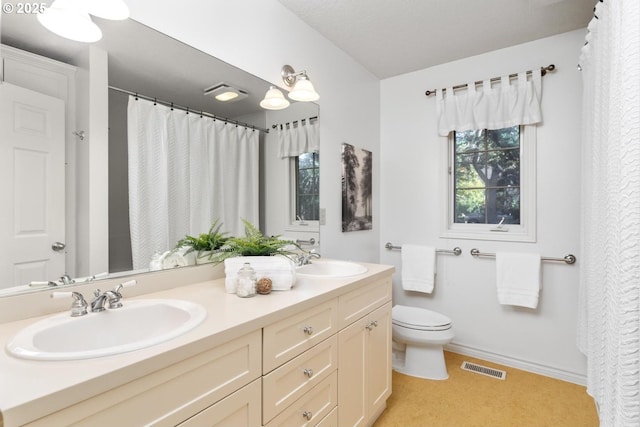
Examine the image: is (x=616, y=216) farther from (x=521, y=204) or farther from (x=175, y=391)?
(x=175, y=391)

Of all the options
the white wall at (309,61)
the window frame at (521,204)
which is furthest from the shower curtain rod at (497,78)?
the white wall at (309,61)

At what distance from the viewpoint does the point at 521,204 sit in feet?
7.82

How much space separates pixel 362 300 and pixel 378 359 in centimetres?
38

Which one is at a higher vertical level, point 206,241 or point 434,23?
point 434,23

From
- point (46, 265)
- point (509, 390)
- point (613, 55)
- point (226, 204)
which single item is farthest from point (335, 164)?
point (509, 390)

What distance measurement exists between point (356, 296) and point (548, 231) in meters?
1.66

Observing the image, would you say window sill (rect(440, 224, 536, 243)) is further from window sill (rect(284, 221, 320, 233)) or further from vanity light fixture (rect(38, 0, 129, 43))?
vanity light fixture (rect(38, 0, 129, 43))

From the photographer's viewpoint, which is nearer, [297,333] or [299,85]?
[297,333]

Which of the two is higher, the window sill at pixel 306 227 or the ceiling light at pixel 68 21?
the ceiling light at pixel 68 21

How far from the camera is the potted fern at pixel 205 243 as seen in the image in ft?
4.69

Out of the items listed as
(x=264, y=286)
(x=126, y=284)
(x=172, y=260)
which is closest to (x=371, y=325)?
(x=264, y=286)

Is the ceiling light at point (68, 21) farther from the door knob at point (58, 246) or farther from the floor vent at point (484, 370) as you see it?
the floor vent at point (484, 370)

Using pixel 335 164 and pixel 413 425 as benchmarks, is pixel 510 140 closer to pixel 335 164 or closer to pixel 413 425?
pixel 335 164

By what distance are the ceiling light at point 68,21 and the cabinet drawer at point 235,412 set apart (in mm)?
1244
